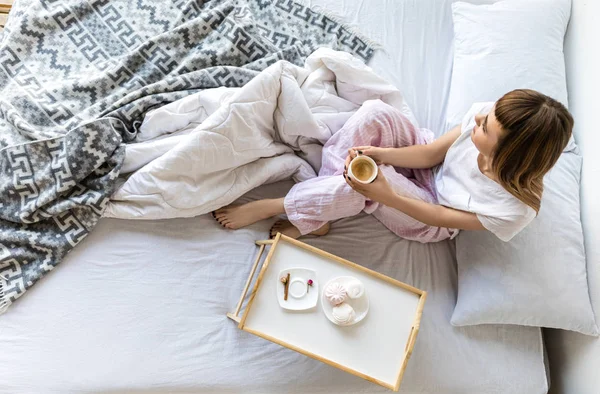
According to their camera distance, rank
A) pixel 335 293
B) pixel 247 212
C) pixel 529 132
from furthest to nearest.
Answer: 1. pixel 247 212
2. pixel 335 293
3. pixel 529 132

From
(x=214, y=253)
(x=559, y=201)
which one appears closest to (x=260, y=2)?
(x=214, y=253)

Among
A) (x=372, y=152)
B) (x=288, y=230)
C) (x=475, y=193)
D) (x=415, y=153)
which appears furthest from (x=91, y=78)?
(x=475, y=193)

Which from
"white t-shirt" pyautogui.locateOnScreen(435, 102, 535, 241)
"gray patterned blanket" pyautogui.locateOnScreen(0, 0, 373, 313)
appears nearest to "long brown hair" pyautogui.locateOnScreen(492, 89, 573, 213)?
"white t-shirt" pyautogui.locateOnScreen(435, 102, 535, 241)

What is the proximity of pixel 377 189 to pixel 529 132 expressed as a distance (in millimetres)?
322

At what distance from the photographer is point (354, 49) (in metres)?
1.39

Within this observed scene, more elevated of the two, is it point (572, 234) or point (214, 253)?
point (214, 253)

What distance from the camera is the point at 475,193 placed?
1044mm

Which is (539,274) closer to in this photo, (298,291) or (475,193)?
(475,193)

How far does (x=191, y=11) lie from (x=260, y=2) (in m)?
0.21

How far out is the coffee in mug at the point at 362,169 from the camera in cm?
101

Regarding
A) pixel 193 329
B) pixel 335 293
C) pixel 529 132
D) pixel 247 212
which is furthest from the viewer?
pixel 247 212

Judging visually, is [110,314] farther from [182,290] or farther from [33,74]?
[33,74]

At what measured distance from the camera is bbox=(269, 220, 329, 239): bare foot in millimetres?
1193

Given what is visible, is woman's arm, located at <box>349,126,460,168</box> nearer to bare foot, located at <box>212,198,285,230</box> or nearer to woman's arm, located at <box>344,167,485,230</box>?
woman's arm, located at <box>344,167,485,230</box>
